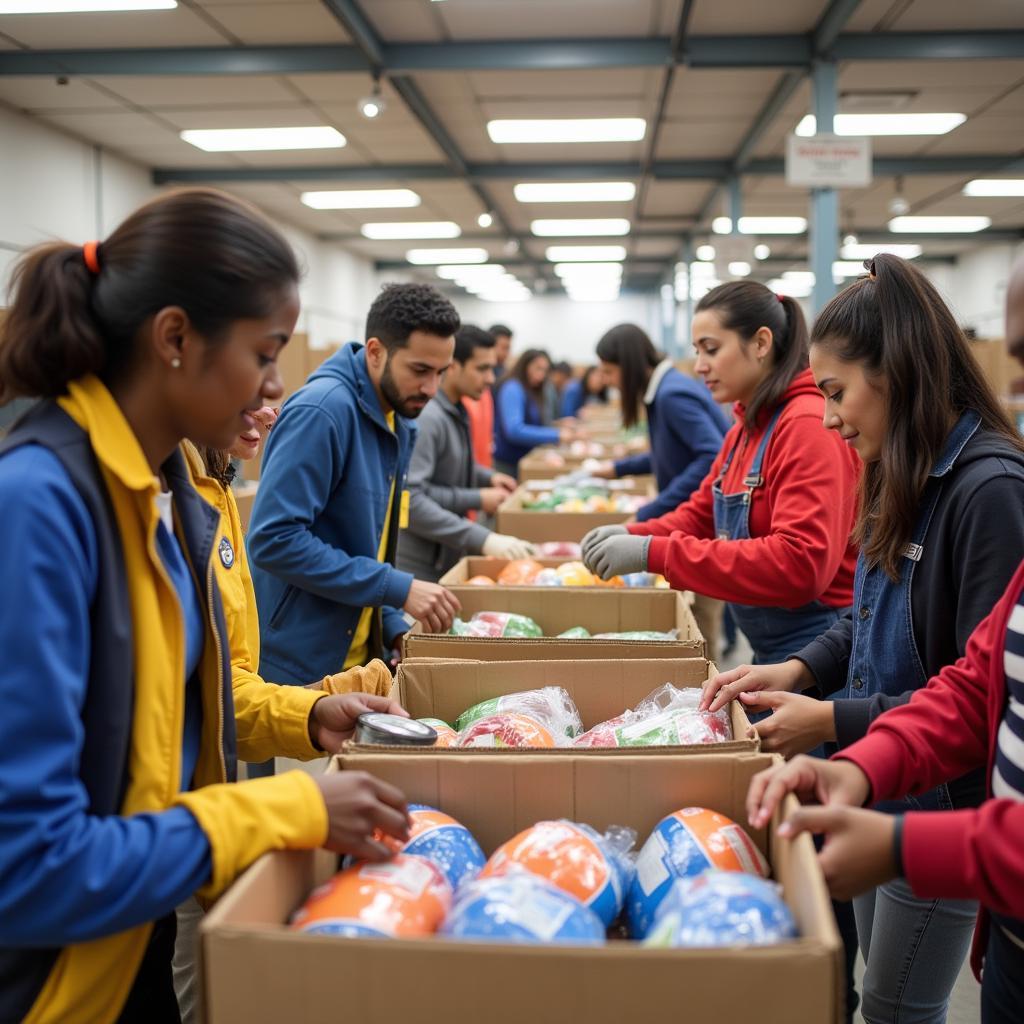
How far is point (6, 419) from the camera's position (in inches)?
106

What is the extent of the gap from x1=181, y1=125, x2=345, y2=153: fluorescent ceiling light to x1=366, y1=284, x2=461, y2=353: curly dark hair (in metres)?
6.39

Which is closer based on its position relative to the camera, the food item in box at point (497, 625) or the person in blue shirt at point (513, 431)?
the food item in box at point (497, 625)

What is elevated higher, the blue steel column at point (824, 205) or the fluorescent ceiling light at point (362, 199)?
the fluorescent ceiling light at point (362, 199)

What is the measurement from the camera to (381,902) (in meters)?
1.00

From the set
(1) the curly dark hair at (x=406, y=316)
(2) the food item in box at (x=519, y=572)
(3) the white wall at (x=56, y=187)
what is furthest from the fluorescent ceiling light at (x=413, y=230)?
(1) the curly dark hair at (x=406, y=316)

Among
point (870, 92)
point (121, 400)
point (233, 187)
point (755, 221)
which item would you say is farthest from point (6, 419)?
point (755, 221)

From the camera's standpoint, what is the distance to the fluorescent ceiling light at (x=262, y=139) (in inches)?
327

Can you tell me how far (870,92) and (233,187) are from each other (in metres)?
6.80

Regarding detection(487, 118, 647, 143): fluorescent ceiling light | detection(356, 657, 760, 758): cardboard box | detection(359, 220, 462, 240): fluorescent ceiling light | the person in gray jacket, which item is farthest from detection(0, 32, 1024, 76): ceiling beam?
detection(359, 220, 462, 240): fluorescent ceiling light

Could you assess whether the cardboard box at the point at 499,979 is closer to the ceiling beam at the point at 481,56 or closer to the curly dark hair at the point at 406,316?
the curly dark hair at the point at 406,316

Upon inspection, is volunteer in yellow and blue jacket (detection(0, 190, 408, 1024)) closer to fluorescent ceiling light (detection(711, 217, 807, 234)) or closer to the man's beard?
the man's beard

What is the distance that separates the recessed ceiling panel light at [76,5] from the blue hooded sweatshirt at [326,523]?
13.8ft

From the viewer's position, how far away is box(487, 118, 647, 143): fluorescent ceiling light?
8.16 m

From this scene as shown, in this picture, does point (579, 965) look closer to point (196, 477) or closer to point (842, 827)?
point (842, 827)
